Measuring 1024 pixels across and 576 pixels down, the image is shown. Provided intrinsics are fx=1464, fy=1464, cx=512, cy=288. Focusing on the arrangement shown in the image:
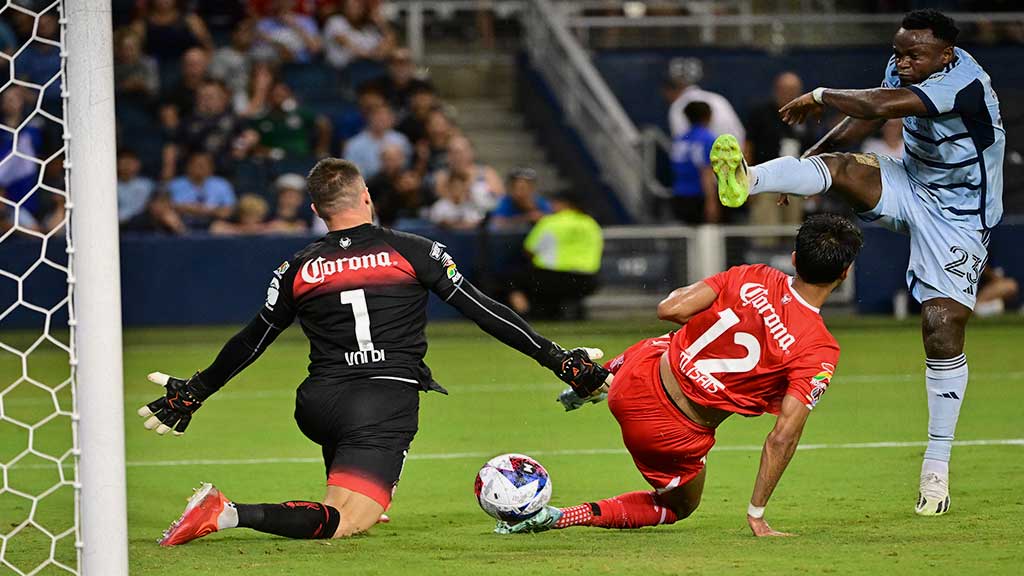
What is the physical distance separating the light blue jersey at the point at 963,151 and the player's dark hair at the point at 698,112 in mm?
9007

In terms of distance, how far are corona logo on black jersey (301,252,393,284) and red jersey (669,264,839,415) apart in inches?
48.4

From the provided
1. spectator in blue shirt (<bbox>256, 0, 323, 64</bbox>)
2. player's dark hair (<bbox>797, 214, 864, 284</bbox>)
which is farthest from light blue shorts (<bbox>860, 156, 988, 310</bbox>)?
spectator in blue shirt (<bbox>256, 0, 323, 64</bbox>)

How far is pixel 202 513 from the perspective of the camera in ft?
17.6

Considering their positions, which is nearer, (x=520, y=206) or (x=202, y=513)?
(x=202, y=513)

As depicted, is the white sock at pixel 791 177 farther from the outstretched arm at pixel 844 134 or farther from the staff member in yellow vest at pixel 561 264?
the staff member in yellow vest at pixel 561 264

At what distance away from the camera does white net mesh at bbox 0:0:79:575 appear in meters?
6.04

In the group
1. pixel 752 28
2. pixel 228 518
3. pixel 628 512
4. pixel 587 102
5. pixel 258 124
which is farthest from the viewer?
pixel 752 28

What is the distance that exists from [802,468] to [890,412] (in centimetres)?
226

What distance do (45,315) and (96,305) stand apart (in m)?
4.64

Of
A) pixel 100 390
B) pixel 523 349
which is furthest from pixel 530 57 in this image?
pixel 100 390

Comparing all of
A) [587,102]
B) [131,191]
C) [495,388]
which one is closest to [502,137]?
[587,102]

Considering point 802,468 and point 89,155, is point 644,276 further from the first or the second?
point 89,155

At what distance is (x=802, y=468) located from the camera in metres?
7.38

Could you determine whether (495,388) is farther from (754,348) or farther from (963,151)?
(754,348)
